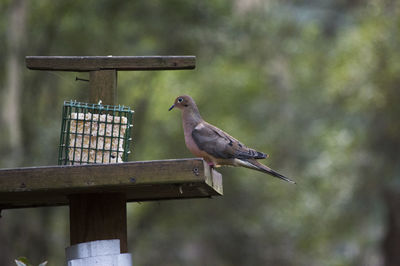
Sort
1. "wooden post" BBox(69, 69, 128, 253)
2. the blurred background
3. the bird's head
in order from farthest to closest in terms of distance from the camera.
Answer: the blurred background, the bird's head, "wooden post" BBox(69, 69, 128, 253)

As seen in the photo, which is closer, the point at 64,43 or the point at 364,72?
the point at 364,72

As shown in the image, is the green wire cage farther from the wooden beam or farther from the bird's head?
the bird's head

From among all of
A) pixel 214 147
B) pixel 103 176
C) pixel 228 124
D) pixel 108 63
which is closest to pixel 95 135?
pixel 108 63

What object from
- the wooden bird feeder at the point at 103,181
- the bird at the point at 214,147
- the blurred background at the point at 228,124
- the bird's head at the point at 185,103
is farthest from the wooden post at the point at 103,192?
the blurred background at the point at 228,124

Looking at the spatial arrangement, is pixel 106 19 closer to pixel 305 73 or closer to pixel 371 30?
pixel 371 30

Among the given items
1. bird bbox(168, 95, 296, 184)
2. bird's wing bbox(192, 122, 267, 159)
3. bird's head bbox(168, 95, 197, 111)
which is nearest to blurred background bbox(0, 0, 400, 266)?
bird's head bbox(168, 95, 197, 111)

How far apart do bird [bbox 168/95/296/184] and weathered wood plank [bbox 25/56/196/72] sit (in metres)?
1.42

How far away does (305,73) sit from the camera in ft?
77.6

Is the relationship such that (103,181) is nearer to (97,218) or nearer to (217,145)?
(97,218)

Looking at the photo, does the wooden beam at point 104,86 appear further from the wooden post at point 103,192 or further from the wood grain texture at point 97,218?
the wood grain texture at point 97,218

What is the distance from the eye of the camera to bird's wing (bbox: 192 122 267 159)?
20.9 feet

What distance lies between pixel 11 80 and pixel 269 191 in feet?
24.3

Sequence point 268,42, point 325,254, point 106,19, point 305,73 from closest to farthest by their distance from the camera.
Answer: point 106,19
point 268,42
point 325,254
point 305,73

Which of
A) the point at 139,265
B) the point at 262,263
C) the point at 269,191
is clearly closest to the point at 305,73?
the point at 269,191
